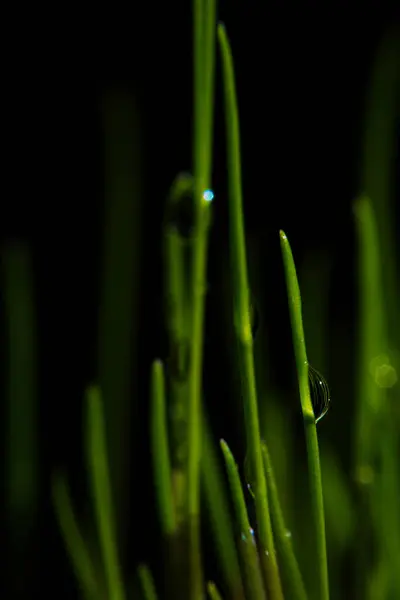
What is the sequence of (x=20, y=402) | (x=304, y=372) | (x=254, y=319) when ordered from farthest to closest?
(x=20, y=402) < (x=254, y=319) < (x=304, y=372)

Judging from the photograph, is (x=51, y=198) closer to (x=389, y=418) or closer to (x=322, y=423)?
(x=322, y=423)

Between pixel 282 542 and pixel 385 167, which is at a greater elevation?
pixel 385 167

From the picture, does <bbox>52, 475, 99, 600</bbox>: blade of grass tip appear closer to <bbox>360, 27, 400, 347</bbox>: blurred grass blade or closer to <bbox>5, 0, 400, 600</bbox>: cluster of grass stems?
<bbox>5, 0, 400, 600</bbox>: cluster of grass stems

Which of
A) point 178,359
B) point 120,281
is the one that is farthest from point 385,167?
point 178,359

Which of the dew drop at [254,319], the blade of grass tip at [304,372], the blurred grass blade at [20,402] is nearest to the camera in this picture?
the blade of grass tip at [304,372]

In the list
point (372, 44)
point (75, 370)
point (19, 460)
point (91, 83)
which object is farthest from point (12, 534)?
point (372, 44)

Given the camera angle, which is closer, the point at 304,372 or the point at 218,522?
the point at 304,372

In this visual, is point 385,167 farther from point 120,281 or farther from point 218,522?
point 218,522

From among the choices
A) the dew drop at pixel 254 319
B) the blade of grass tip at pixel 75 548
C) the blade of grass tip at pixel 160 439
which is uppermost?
the dew drop at pixel 254 319

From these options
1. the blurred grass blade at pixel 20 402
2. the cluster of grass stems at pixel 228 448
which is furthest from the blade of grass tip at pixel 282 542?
the blurred grass blade at pixel 20 402

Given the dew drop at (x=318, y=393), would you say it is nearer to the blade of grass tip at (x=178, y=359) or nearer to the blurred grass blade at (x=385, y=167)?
the blade of grass tip at (x=178, y=359)
